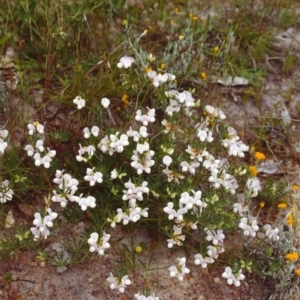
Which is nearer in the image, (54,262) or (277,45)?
(54,262)

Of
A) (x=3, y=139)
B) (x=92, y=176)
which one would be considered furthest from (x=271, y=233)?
(x=3, y=139)

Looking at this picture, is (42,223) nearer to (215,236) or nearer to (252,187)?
(215,236)

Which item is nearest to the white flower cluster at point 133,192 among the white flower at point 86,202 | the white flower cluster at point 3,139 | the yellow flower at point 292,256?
the white flower at point 86,202

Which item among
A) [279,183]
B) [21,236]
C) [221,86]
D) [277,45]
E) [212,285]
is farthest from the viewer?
[277,45]

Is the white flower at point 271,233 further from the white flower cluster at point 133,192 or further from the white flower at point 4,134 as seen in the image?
the white flower at point 4,134

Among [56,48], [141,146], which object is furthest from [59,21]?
[141,146]

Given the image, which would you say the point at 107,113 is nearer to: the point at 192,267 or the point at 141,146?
the point at 141,146

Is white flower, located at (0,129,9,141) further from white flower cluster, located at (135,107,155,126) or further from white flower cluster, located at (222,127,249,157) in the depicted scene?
white flower cluster, located at (222,127,249,157)
